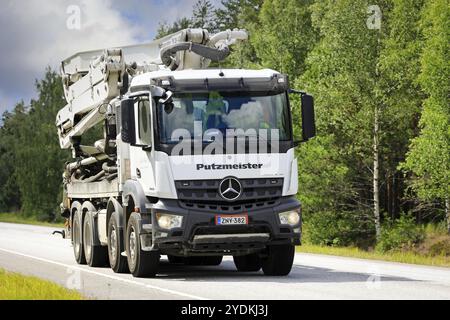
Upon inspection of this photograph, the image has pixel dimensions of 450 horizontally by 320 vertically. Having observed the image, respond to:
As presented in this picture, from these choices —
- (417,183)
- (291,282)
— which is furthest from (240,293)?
(417,183)

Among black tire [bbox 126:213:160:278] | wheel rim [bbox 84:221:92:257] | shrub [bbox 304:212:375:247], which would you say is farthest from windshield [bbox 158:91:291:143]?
shrub [bbox 304:212:375:247]

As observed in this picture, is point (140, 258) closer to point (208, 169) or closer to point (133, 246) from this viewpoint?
point (133, 246)

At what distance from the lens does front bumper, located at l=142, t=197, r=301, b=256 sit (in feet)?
49.1

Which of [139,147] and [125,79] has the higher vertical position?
[125,79]

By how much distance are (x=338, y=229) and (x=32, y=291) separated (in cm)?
2774

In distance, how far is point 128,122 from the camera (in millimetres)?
15570

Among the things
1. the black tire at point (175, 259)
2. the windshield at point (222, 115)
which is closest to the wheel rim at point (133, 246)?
the windshield at point (222, 115)

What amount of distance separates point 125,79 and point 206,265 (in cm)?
426

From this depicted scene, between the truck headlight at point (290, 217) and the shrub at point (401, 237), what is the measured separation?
2013cm

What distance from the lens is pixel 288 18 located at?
163 ft

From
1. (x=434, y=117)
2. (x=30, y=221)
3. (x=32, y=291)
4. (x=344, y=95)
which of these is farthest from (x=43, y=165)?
(x=32, y=291)

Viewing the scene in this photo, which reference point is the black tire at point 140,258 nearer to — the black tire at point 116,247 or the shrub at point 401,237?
the black tire at point 116,247

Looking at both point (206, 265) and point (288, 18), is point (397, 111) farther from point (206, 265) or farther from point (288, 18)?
point (206, 265)

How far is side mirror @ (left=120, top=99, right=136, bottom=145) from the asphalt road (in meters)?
2.21
